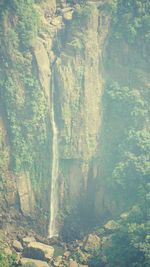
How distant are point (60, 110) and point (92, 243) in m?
11.1

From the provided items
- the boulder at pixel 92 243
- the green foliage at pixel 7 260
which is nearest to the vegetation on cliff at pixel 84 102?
the boulder at pixel 92 243

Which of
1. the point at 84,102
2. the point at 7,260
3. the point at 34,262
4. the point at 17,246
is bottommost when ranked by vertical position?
the point at 34,262

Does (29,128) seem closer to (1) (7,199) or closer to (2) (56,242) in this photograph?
(1) (7,199)

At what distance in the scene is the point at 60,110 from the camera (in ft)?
128

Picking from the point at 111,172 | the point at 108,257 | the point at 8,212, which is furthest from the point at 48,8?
the point at 108,257

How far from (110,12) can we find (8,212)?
18612mm

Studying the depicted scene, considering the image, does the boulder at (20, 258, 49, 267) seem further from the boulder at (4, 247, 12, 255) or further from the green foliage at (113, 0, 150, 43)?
the green foliage at (113, 0, 150, 43)

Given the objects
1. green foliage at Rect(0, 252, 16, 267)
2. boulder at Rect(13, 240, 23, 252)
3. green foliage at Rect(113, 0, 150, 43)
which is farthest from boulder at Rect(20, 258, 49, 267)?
green foliage at Rect(113, 0, 150, 43)

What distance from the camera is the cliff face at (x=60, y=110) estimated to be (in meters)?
38.2

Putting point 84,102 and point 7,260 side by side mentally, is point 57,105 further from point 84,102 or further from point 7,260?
point 7,260

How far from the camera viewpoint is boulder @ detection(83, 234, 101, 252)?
3525cm

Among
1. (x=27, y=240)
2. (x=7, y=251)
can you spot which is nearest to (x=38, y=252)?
(x=27, y=240)

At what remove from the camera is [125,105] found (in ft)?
128

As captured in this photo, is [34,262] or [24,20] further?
[24,20]
